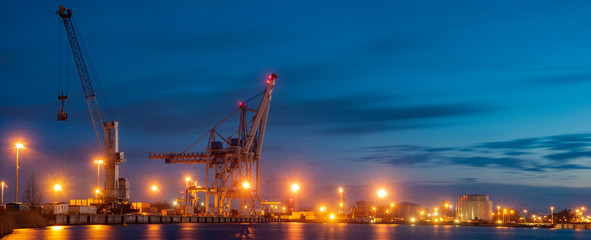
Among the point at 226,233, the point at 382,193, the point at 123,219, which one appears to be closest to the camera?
the point at 226,233

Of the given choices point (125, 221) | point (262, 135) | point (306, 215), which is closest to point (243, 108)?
point (262, 135)

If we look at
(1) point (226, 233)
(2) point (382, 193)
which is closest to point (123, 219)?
(1) point (226, 233)

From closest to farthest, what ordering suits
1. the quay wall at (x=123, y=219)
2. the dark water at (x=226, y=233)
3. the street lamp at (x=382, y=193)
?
the dark water at (x=226, y=233) → the quay wall at (x=123, y=219) → the street lamp at (x=382, y=193)

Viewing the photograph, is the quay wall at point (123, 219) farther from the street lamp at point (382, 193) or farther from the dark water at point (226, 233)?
the street lamp at point (382, 193)

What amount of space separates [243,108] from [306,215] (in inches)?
1407

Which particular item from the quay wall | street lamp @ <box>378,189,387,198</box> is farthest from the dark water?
street lamp @ <box>378,189,387,198</box>

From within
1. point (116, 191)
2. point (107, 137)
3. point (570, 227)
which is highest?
point (107, 137)

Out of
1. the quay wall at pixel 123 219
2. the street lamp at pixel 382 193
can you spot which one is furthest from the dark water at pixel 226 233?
the street lamp at pixel 382 193

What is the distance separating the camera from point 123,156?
145m

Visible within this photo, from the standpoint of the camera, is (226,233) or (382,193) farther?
(382,193)

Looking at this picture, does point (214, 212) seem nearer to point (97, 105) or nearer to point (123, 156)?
point (123, 156)

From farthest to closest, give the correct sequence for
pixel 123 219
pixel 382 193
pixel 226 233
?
pixel 382 193
pixel 123 219
pixel 226 233

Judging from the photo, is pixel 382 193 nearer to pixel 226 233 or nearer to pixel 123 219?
pixel 123 219

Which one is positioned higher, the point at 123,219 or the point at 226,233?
the point at 226,233
